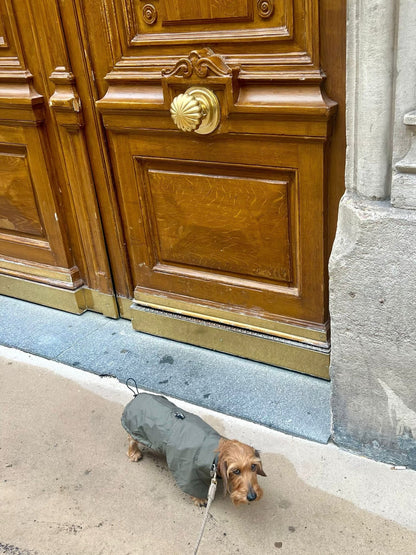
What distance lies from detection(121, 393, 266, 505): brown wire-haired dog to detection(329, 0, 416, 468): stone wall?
1.89 feet

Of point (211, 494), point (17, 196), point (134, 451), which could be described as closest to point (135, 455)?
point (134, 451)

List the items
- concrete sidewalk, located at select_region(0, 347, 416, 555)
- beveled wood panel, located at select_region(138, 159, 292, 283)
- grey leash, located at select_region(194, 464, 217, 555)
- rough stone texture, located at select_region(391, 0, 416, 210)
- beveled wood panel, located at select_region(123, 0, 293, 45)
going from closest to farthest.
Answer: rough stone texture, located at select_region(391, 0, 416, 210) < grey leash, located at select_region(194, 464, 217, 555) < concrete sidewalk, located at select_region(0, 347, 416, 555) < beveled wood panel, located at select_region(123, 0, 293, 45) < beveled wood panel, located at select_region(138, 159, 292, 283)

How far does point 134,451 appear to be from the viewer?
261 centimetres

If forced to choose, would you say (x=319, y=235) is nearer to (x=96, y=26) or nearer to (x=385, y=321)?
(x=385, y=321)

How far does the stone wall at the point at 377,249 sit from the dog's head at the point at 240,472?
1.85 ft

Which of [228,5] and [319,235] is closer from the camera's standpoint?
[228,5]

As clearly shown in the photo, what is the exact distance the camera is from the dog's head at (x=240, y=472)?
2.07 metres

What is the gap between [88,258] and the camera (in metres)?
3.52

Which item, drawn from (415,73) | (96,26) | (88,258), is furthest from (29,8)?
(415,73)

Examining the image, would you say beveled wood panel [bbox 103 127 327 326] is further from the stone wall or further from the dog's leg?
the dog's leg

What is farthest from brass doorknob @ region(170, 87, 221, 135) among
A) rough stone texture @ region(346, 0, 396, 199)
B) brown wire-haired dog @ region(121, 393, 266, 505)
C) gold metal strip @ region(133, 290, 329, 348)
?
brown wire-haired dog @ region(121, 393, 266, 505)

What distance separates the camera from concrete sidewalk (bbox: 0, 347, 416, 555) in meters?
2.18

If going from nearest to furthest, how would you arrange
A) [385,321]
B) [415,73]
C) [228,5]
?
[415,73] < [385,321] < [228,5]

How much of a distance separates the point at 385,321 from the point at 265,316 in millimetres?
866
